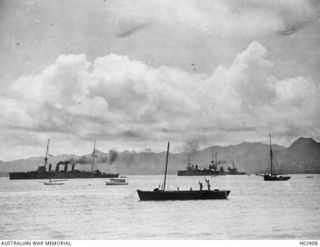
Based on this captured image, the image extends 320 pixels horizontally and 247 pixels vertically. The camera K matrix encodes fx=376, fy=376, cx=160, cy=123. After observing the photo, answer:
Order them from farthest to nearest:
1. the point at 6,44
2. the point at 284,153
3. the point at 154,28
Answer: the point at 284,153 < the point at 154,28 < the point at 6,44

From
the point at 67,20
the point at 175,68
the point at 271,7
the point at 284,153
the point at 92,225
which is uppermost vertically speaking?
the point at 271,7

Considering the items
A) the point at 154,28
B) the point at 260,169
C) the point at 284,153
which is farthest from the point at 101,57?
the point at 260,169

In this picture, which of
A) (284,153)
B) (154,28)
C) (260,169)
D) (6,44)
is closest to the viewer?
(6,44)

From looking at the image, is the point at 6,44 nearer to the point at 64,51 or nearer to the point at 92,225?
the point at 64,51

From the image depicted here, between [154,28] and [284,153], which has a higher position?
[154,28]

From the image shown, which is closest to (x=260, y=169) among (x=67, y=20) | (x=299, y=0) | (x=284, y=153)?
(x=284, y=153)

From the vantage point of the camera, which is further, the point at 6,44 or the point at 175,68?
the point at 175,68
